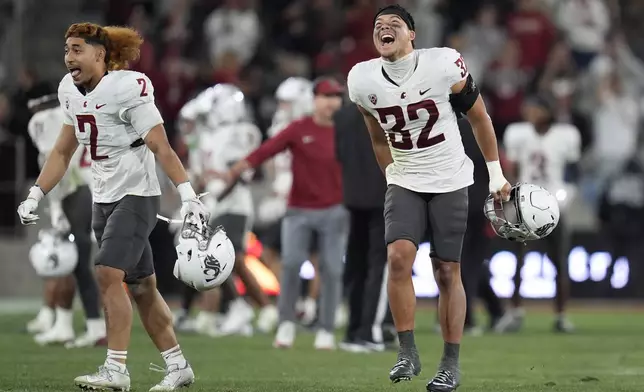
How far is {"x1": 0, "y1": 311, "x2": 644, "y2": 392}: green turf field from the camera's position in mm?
8953

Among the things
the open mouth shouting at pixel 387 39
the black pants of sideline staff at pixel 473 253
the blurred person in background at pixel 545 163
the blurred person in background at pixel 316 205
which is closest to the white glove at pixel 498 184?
the open mouth shouting at pixel 387 39

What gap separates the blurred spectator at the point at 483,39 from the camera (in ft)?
65.6

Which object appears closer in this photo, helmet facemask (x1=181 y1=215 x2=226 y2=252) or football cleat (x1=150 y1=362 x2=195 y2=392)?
helmet facemask (x1=181 y1=215 x2=226 y2=252)

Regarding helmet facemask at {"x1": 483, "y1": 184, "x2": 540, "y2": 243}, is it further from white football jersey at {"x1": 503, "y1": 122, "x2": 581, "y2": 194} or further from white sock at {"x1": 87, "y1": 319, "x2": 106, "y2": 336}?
white football jersey at {"x1": 503, "y1": 122, "x2": 581, "y2": 194}

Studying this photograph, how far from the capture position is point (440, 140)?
842 centimetres

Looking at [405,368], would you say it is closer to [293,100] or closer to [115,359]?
[115,359]

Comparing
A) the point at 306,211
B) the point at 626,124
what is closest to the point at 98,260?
the point at 306,211

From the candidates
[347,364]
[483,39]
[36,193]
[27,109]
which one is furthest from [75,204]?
[483,39]

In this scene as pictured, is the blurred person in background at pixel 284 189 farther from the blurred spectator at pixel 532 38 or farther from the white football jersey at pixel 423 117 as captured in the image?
the white football jersey at pixel 423 117

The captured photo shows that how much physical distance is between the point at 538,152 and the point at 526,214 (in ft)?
21.8

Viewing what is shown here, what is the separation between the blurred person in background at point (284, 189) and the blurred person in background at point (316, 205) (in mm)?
1245

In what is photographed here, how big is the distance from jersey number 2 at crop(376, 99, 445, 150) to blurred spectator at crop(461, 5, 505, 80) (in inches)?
455

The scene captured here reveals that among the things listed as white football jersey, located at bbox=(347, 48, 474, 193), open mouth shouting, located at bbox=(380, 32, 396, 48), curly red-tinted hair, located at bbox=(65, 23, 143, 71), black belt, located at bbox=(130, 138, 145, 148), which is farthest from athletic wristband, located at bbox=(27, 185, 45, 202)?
open mouth shouting, located at bbox=(380, 32, 396, 48)

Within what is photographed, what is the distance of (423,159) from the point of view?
8.41 metres
